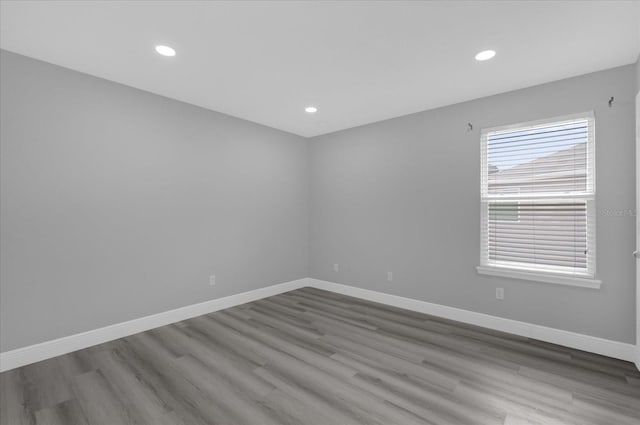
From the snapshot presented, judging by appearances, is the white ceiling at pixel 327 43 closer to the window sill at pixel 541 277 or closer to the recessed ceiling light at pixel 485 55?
the recessed ceiling light at pixel 485 55

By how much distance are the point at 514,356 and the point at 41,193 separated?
4533mm

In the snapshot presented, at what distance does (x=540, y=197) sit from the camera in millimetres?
3010

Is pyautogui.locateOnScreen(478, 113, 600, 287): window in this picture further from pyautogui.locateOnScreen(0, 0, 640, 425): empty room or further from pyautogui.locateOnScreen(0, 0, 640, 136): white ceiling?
pyautogui.locateOnScreen(0, 0, 640, 136): white ceiling

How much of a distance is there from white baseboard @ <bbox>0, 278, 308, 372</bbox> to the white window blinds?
332 cm

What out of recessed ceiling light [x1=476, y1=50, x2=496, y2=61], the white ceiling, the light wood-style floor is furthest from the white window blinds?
recessed ceiling light [x1=476, y1=50, x2=496, y2=61]

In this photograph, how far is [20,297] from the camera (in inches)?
98.3

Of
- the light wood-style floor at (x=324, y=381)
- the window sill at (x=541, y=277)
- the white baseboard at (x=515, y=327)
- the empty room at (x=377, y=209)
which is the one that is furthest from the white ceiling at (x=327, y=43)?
the light wood-style floor at (x=324, y=381)

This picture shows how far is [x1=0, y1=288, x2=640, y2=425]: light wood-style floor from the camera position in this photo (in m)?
1.89

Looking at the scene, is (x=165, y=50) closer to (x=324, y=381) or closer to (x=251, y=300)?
(x=324, y=381)

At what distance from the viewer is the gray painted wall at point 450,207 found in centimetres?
264

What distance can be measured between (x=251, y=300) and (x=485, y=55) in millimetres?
4039

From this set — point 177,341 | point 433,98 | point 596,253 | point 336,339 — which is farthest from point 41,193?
point 596,253

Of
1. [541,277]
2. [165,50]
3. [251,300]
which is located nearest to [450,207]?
[541,277]

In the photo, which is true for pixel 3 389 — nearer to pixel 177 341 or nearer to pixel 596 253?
pixel 177 341
